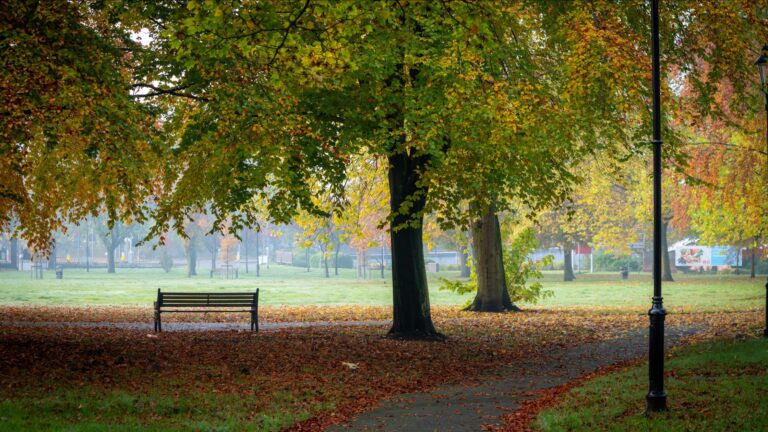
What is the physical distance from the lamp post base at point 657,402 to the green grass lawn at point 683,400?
11cm

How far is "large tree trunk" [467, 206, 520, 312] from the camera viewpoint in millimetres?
27531

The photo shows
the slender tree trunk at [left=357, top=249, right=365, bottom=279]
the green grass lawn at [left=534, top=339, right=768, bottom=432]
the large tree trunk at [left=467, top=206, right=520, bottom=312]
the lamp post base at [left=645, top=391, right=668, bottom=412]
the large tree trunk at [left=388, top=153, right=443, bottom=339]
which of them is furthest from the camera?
the slender tree trunk at [left=357, top=249, right=365, bottom=279]

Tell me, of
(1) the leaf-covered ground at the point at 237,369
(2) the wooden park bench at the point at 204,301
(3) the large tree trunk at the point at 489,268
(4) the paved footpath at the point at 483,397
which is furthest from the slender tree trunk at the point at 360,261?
(4) the paved footpath at the point at 483,397

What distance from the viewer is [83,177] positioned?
16.0 meters

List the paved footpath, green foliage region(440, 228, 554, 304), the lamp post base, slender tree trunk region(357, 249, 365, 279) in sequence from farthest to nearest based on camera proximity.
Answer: slender tree trunk region(357, 249, 365, 279) → green foliage region(440, 228, 554, 304) → the paved footpath → the lamp post base

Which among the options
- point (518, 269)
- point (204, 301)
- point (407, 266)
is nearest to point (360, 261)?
point (518, 269)

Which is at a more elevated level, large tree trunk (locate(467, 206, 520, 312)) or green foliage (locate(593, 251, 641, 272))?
large tree trunk (locate(467, 206, 520, 312))

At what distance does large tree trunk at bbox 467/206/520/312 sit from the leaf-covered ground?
4.70 meters

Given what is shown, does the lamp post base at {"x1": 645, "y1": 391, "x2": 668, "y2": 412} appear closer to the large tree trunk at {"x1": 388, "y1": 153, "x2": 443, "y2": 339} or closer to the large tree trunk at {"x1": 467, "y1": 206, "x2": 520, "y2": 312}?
the large tree trunk at {"x1": 388, "y1": 153, "x2": 443, "y2": 339}

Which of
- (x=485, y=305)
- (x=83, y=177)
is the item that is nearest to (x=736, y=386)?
(x=83, y=177)

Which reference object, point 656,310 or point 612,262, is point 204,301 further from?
point 612,262

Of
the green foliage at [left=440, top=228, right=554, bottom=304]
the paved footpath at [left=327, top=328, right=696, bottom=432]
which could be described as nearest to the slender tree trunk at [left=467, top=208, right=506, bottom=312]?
the green foliage at [left=440, top=228, right=554, bottom=304]

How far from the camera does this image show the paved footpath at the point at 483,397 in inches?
384

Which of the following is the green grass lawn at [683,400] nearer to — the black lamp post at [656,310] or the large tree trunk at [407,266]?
the black lamp post at [656,310]
